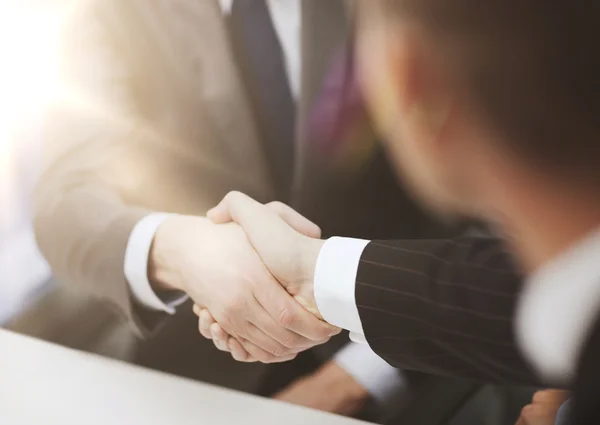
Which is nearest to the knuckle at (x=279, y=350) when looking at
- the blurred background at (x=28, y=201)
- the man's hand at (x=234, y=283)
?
the man's hand at (x=234, y=283)

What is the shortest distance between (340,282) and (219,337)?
0.28 metres

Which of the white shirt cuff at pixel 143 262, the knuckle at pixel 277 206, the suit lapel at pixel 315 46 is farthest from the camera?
the white shirt cuff at pixel 143 262

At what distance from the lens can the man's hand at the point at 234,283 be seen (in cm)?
97

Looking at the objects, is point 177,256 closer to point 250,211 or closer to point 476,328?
point 250,211

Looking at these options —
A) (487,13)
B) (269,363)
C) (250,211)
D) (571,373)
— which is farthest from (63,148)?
(571,373)

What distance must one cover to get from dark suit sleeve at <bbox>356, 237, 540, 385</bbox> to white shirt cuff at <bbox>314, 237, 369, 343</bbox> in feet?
0.04

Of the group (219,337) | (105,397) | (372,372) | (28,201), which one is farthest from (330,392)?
(28,201)

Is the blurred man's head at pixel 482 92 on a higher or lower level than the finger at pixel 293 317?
higher

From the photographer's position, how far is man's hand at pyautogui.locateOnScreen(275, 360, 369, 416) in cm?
98

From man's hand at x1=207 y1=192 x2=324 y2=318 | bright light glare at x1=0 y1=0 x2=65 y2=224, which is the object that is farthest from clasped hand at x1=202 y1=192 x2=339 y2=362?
bright light glare at x1=0 y1=0 x2=65 y2=224

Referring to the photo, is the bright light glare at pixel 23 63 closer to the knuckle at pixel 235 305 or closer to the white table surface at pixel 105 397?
the white table surface at pixel 105 397

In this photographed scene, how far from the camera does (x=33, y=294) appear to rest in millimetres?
1276

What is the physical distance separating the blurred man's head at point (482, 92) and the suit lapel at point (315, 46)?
0.04 m

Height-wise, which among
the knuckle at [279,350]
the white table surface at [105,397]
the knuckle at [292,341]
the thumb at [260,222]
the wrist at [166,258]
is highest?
the thumb at [260,222]
